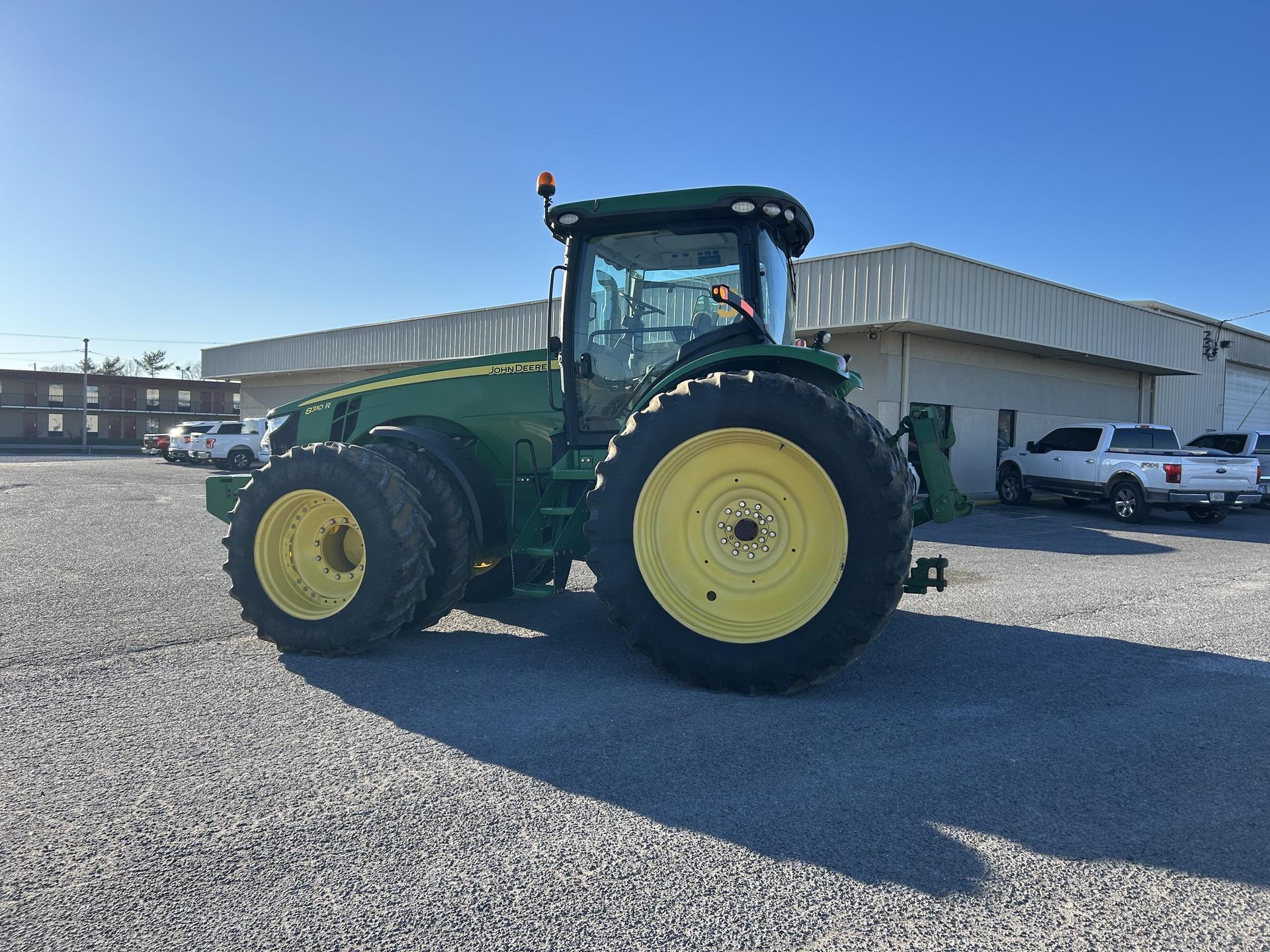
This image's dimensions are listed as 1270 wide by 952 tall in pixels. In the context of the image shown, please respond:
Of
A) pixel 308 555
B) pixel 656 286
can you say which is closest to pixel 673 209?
pixel 656 286

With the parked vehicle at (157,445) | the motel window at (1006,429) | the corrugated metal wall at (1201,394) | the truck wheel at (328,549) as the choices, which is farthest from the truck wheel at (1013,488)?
the parked vehicle at (157,445)

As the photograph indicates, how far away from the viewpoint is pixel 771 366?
482cm

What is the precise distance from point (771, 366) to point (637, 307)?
104 centimetres

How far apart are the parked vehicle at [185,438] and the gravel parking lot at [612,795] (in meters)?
30.5

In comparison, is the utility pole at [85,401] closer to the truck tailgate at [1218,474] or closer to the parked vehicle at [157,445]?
the parked vehicle at [157,445]

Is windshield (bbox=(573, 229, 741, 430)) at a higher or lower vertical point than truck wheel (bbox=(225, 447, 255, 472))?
higher

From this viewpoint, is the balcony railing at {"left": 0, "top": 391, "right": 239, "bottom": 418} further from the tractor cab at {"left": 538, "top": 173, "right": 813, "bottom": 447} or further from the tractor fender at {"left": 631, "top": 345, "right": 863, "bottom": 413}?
the tractor fender at {"left": 631, "top": 345, "right": 863, "bottom": 413}

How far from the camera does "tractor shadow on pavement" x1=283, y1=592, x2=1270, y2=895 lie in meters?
2.86

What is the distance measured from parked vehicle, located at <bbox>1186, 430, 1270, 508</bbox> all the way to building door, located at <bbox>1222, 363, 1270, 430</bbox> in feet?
35.7

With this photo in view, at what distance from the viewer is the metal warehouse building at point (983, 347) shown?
1730cm


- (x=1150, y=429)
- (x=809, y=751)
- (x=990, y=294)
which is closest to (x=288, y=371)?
(x=990, y=294)

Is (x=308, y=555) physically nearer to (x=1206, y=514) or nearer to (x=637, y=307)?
(x=637, y=307)

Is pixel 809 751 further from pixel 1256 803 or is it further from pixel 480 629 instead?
pixel 480 629

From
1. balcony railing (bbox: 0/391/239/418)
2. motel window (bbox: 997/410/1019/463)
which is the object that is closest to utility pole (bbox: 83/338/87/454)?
balcony railing (bbox: 0/391/239/418)
